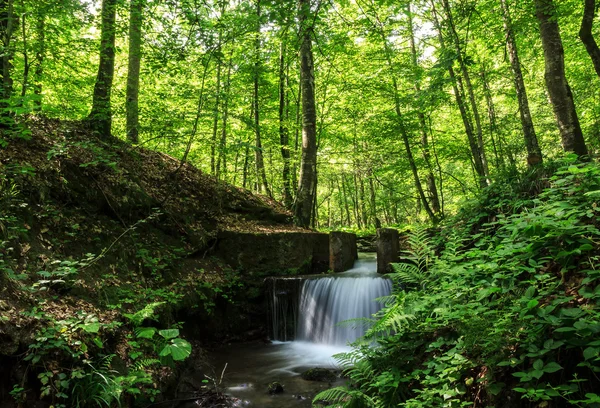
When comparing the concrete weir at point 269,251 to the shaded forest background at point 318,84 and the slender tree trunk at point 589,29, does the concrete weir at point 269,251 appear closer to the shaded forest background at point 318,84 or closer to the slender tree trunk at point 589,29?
the shaded forest background at point 318,84

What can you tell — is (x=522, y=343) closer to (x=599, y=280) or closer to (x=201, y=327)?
(x=599, y=280)

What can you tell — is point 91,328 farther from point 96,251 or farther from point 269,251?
point 269,251

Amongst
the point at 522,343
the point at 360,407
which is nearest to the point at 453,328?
the point at 522,343

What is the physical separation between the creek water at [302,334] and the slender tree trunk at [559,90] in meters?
3.99

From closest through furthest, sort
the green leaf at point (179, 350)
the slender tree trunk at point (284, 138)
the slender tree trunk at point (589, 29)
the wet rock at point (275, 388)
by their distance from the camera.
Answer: the green leaf at point (179, 350)
the slender tree trunk at point (589, 29)
the wet rock at point (275, 388)
the slender tree trunk at point (284, 138)

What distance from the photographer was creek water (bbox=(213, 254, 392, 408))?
5582 mm

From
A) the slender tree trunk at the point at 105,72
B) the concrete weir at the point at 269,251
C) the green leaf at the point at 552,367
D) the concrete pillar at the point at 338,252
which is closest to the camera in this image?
the green leaf at the point at 552,367

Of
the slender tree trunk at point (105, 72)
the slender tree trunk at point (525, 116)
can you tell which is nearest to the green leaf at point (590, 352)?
the slender tree trunk at point (525, 116)

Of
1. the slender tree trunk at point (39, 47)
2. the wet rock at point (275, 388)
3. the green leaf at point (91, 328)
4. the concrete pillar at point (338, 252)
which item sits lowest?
the wet rock at point (275, 388)

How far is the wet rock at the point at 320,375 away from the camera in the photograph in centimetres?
546

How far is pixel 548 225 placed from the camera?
10.5ft

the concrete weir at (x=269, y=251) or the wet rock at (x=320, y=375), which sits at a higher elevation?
the concrete weir at (x=269, y=251)

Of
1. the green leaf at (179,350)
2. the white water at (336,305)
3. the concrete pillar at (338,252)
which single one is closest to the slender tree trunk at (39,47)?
the green leaf at (179,350)

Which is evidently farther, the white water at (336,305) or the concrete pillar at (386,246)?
the concrete pillar at (386,246)
